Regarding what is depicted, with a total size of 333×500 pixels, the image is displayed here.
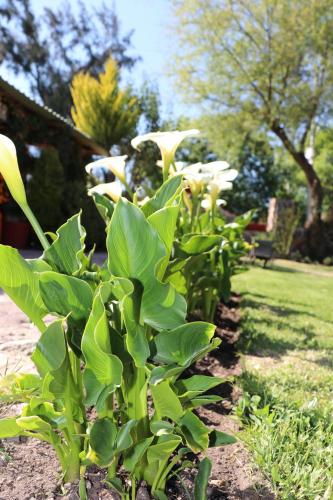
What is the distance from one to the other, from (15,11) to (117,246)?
82.0ft

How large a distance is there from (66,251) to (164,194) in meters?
0.33

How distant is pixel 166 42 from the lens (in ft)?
45.8

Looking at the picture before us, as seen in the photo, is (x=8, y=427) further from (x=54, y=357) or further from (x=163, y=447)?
(x=163, y=447)

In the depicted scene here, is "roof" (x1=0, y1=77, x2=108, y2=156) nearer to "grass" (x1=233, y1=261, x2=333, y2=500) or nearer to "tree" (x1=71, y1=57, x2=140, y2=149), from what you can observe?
"tree" (x1=71, y1=57, x2=140, y2=149)

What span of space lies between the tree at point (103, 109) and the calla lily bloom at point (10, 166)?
14.4 meters

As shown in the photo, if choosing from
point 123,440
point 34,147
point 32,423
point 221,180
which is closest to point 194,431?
point 123,440

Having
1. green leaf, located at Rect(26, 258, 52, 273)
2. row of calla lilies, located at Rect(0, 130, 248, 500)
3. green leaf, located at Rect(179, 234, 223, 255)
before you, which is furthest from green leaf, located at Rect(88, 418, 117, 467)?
green leaf, located at Rect(179, 234, 223, 255)

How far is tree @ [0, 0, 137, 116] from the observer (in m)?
22.2

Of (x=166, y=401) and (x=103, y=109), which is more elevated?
(x=103, y=109)

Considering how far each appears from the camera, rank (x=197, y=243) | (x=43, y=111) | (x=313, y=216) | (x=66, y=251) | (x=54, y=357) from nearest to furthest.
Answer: (x=54, y=357)
(x=66, y=251)
(x=197, y=243)
(x=43, y=111)
(x=313, y=216)

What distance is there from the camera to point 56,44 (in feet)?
78.5

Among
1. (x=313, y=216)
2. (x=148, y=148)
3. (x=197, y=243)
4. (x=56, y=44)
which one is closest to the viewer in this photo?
(x=197, y=243)

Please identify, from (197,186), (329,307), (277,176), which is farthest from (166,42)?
(277,176)

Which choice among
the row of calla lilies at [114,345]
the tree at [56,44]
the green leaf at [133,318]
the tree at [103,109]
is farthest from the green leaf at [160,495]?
the tree at [56,44]
